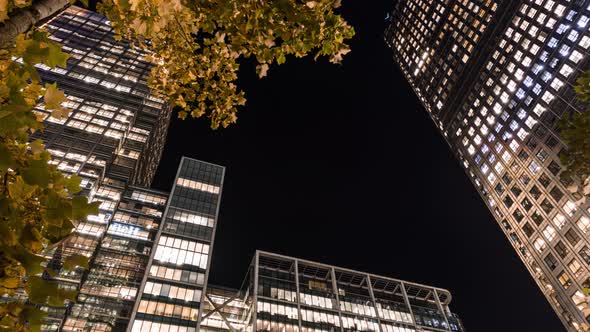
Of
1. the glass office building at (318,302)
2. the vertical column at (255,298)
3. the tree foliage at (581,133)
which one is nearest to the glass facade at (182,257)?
the vertical column at (255,298)

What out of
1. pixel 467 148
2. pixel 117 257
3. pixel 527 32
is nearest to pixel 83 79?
pixel 117 257

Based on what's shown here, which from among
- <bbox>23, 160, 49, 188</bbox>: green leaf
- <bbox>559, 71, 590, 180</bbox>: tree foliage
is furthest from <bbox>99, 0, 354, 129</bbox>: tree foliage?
<bbox>559, 71, 590, 180</bbox>: tree foliage

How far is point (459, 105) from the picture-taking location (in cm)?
7325

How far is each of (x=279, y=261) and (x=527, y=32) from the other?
7017 cm

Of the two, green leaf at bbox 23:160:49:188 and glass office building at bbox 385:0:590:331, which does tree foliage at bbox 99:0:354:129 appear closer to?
green leaf at bbox 23:160:49:188

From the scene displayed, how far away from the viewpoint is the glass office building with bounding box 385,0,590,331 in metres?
46.1

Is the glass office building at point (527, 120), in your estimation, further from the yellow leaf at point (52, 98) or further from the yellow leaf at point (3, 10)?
the yellow leaf at point (3, 10)

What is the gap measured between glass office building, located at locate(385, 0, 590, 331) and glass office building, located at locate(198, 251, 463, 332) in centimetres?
3545

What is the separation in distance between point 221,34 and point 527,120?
6276 centimetres

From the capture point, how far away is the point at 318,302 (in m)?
75.4

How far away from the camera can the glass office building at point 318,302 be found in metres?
69.2

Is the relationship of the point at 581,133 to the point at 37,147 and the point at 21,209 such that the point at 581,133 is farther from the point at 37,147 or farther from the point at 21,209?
the point at 21,209

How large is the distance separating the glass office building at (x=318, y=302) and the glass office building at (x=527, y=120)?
3545 cm

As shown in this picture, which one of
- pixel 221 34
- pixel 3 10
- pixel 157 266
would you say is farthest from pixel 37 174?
pixel 157 266
